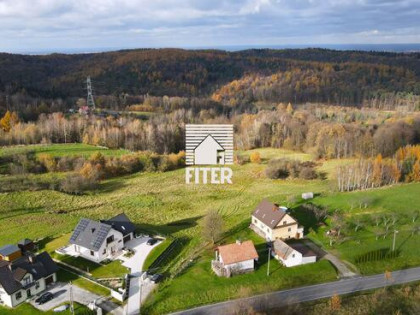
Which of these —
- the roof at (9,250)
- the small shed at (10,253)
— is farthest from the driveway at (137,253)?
the roof at (9,250)

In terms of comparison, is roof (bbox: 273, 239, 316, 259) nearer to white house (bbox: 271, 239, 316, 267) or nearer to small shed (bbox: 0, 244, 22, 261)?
white house (bbox: 271, 239, 316, 267)

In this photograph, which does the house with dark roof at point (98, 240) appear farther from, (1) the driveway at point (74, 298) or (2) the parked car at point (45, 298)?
(2) the parked car at point (45, 298)

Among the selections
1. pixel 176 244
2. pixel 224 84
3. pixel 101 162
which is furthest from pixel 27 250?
pixel 224 84

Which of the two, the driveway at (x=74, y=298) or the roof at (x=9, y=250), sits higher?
the roof at (x=9, y=250)

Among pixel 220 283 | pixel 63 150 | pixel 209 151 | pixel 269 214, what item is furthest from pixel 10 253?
pixel 63 150

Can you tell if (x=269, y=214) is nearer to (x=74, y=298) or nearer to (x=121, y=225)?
(x=121, y=225)

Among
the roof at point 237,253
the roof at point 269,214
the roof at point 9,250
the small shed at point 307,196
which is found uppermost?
the roof at point 269,214

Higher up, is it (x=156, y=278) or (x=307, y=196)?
(x=307, y=196)
